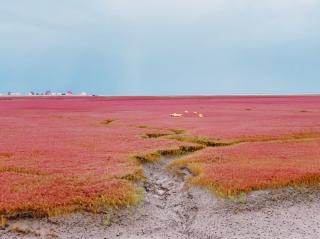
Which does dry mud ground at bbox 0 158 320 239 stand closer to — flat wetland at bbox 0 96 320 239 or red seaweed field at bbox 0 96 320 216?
flat wetland at bbox 0 96 320 239

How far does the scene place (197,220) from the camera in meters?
17.6

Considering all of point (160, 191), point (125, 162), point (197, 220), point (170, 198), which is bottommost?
point (197, 220)

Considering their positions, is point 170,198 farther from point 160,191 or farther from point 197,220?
point 197,220

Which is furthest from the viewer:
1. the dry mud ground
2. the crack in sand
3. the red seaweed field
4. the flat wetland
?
the red seaweed field

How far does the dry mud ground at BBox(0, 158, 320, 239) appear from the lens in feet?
53.7

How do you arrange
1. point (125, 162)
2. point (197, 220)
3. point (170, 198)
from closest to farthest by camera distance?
1. point (197, 220)
2. point (170, 198)
3. point (125, 162)

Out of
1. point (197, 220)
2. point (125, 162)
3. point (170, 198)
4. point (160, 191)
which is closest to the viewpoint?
point (197, 220)

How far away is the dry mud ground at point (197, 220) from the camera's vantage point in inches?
644

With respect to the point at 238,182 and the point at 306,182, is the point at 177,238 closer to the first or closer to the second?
the point at 238,182

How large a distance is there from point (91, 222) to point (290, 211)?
6.32 metres

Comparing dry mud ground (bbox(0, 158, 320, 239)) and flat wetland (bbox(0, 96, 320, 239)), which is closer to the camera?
dry mud ground (bbox(0, 158, 320, 239))

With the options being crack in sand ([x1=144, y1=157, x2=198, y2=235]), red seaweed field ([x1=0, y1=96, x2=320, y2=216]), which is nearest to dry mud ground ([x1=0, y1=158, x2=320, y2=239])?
crack in sand ([x1=144, y1=157, x2=198, y2=235])

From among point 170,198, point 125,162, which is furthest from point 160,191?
point 125,162

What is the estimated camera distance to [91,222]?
16.7m
